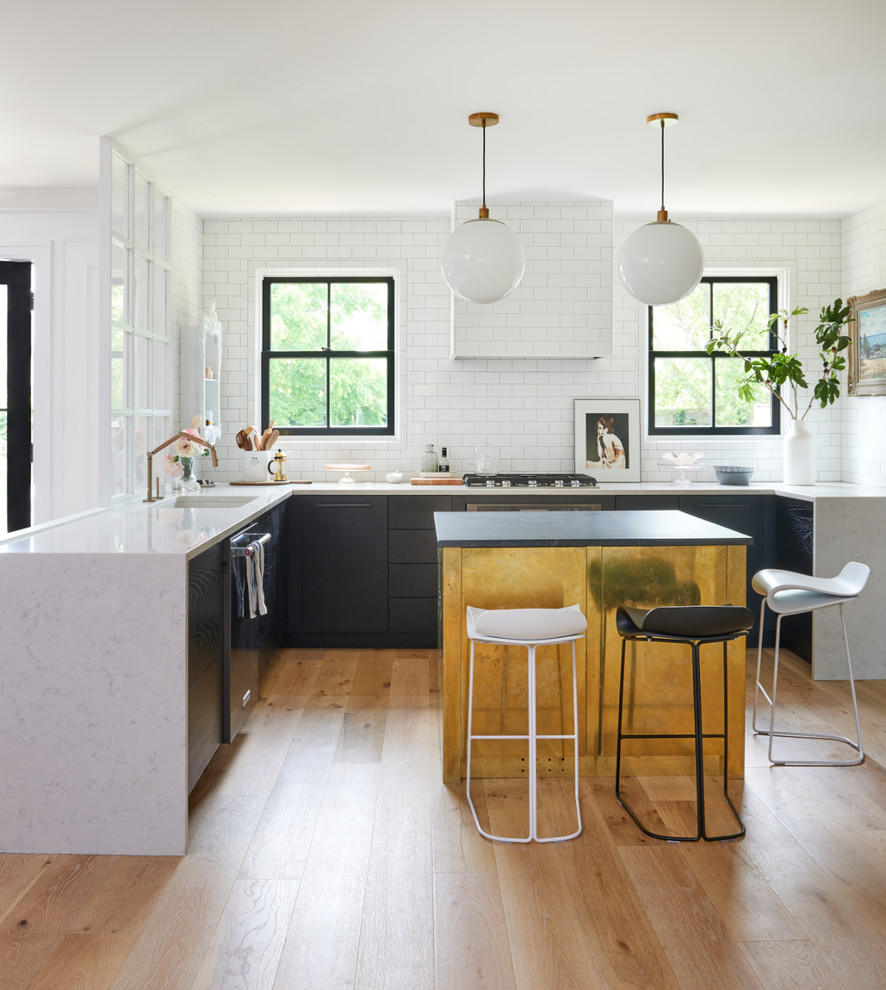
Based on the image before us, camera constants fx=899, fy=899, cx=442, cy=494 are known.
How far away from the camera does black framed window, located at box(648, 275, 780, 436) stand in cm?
608

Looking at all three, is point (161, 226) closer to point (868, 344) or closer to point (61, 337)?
point (61, 337)

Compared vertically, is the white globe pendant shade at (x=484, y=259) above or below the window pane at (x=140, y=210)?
below

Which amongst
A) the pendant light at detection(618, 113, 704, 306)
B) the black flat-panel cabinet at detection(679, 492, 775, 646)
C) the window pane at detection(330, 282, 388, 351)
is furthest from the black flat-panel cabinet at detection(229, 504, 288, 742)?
the black flat-panel cabinet at detection(679, 492, 775, 646)

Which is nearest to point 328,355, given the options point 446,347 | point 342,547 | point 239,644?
point 446,347

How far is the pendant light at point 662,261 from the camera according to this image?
138 inches

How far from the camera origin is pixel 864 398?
567 centimetres

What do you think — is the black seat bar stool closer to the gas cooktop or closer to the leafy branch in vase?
the gas cooktop

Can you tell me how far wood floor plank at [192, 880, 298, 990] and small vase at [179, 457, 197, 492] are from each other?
8.83 ft

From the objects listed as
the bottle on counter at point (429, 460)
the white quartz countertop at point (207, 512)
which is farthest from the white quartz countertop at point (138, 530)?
the bottle on counter at point (429, 460)

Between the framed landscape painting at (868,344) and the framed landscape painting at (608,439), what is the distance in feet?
4.43

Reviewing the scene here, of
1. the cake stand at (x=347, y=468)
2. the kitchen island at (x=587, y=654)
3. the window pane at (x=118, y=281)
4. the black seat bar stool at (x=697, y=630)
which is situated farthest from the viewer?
the cake stand at (x=347, y=468)

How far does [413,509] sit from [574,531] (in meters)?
2.05

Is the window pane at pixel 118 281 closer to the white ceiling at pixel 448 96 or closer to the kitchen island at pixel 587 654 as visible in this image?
the white ceiling at pixel 448 96

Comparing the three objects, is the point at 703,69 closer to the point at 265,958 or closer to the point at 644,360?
the point at 644,360
